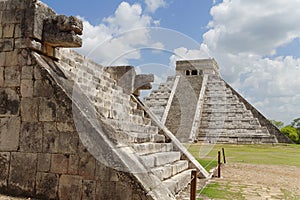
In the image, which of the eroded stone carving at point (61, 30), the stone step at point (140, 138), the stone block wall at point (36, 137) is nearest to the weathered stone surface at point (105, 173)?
the stone block wall at point (36, 137)

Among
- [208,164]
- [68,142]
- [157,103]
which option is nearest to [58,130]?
[68,142]

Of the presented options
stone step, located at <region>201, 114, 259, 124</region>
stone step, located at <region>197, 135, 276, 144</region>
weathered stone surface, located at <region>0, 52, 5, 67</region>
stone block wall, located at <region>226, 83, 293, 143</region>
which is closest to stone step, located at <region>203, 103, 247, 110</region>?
stone step, located at <region>201, 114, 259, 124</region>

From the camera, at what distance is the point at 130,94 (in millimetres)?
8766

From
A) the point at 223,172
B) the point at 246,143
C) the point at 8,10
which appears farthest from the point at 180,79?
the point at 8,10

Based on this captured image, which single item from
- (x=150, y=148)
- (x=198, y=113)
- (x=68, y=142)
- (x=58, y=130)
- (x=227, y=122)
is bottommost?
(x=150, y=148)

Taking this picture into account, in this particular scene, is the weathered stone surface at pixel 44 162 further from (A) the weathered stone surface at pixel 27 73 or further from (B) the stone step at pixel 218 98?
(B) the stone step at pixel 218 98

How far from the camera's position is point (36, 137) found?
4789mm

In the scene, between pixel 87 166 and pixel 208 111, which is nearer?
pixel 87 166

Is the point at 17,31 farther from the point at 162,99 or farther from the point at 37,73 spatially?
the point at 162,99

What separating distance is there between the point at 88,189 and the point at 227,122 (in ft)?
83.2

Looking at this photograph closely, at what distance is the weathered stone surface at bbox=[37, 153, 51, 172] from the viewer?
15.3ft

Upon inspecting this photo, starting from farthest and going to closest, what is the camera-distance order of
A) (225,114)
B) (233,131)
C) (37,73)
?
(225,114) < (233,131) < (37,73)

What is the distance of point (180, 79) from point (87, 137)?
1226 inches

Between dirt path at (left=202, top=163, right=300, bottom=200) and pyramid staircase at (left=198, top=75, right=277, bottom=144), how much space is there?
52.8ft
